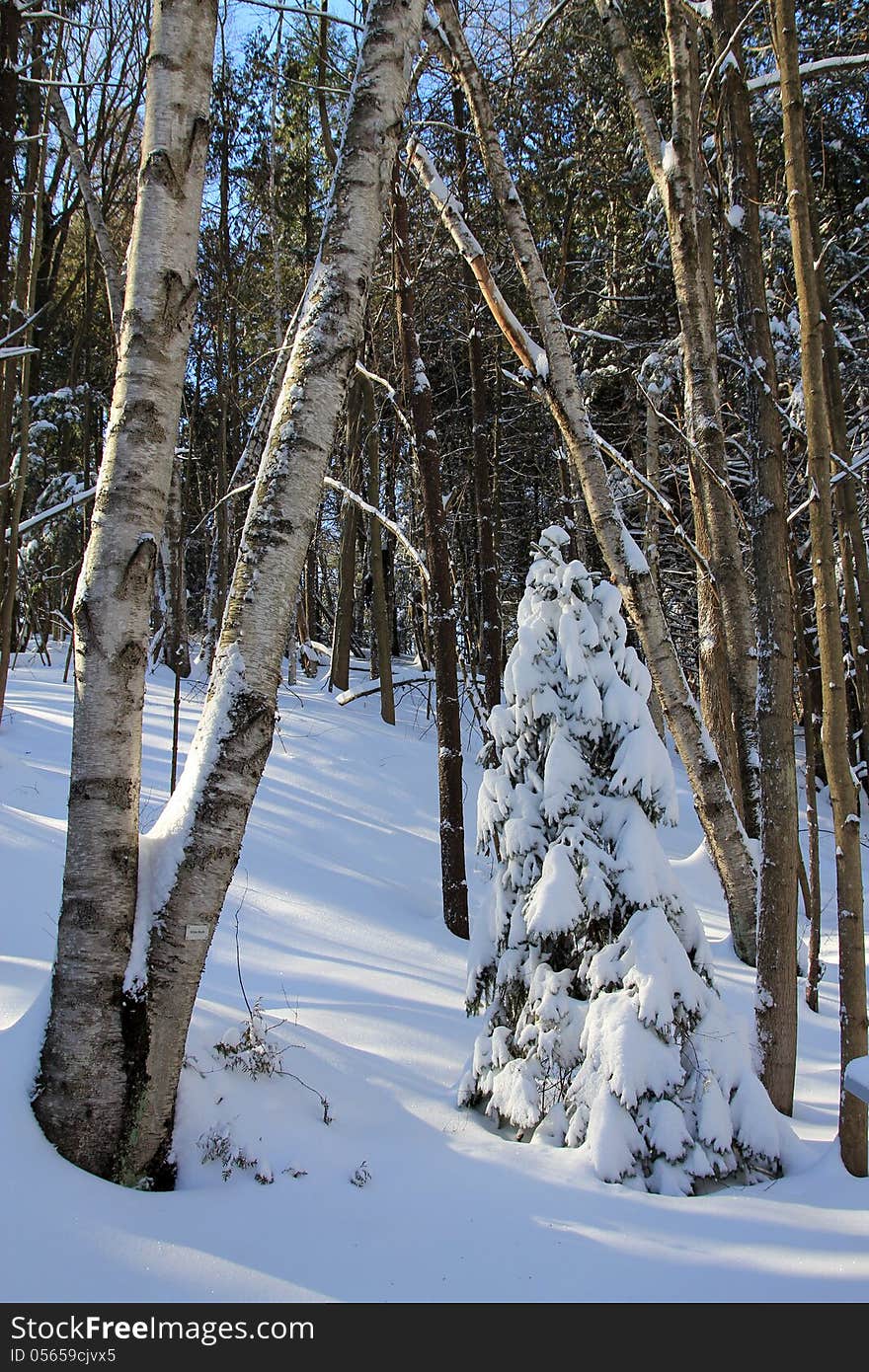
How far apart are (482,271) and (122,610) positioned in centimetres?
361

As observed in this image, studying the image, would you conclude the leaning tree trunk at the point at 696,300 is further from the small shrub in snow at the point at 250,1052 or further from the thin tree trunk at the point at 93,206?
the thin tree trunk at the point at 93,206

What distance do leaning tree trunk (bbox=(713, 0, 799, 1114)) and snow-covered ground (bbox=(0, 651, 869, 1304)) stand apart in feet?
1.55

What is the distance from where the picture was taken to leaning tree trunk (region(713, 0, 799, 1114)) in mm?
3723

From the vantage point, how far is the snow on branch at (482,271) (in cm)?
495

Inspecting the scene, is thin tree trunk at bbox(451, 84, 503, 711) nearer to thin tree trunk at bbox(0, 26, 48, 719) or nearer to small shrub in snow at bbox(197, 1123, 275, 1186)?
thin tree trunk at bbox(0, 26, 48, 719)

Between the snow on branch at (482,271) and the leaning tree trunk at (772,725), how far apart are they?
1420mm

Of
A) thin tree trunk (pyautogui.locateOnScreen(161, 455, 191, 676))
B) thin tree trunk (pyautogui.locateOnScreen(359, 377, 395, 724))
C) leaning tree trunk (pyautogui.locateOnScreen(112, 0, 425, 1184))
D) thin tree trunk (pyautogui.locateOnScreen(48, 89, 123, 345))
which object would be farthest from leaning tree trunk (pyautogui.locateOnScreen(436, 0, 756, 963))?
thin tree trunk (pyautogui.locateOnScreen(161, 455, 191, 676))

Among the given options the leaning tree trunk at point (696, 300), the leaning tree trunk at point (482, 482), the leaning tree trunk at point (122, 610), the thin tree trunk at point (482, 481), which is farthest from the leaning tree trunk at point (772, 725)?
the leaning tree trunk at point (482, 482)

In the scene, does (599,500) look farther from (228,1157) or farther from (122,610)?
(228,1157)

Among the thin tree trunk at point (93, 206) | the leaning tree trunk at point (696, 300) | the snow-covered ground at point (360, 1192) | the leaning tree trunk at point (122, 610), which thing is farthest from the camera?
the thin tree trunk at point (93, 206)

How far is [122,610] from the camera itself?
2.63 m

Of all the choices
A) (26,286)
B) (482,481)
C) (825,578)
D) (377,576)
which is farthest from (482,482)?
(825,578)

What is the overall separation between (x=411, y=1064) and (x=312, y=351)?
3119 millimetres
